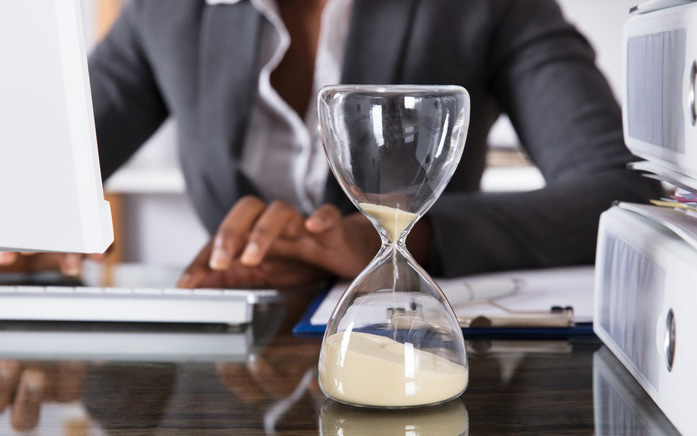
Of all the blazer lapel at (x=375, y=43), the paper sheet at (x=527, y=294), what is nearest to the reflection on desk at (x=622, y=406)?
the paper sheet at (x=527, y=294)

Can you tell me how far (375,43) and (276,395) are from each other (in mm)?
795

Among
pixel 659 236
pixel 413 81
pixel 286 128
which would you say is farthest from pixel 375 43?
pixel 659 236

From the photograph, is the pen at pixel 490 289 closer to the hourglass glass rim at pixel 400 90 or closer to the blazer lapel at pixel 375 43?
the hourglass glass rim at pixel 400 90

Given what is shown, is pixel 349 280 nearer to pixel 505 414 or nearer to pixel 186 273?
pixel 186 273

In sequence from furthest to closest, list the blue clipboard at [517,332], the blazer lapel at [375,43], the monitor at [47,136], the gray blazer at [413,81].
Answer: the blazer lapel at [375,43] < the gray blazer at [413,81] < the blue clipboard at [517,332] < the monitor at [47,136]

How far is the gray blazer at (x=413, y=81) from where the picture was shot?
1014 mm

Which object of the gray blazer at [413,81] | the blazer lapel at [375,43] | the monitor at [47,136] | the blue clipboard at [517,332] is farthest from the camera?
the blazer lapel at [375,43]

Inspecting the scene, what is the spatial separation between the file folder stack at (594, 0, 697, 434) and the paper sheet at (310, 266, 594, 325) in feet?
0.28

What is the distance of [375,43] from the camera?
1.15 metres

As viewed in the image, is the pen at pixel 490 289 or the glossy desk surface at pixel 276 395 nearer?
the glossy desk surface at pixel 276 395

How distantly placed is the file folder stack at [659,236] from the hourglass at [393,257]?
0.10 meters

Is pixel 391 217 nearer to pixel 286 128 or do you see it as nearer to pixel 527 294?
pixel 527 294

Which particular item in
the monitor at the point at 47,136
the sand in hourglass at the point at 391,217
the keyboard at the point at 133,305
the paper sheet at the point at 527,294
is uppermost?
the monitor at the point at 47,136

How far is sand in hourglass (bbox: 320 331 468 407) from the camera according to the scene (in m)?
0.38
